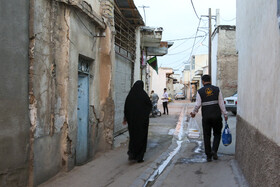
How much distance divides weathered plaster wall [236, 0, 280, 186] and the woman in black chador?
223 centimetres

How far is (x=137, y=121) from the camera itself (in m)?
6.27

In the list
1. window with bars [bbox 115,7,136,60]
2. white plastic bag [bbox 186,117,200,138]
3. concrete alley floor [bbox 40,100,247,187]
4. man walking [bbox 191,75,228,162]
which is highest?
window with bars [bbox 115,7,136,60]

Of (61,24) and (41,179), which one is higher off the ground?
(61,24)

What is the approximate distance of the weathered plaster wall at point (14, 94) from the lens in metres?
3.66

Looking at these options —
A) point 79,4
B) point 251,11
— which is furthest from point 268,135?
point 79,4

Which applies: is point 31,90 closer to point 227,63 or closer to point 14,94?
point 14,94

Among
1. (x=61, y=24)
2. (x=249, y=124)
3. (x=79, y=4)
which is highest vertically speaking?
(x=79, y=4)

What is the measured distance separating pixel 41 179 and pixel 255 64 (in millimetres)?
3560

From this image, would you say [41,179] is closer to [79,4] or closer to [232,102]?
[79,4]

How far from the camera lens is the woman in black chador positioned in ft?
20.4

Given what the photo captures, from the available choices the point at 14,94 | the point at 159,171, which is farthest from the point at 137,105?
the point at 14,94

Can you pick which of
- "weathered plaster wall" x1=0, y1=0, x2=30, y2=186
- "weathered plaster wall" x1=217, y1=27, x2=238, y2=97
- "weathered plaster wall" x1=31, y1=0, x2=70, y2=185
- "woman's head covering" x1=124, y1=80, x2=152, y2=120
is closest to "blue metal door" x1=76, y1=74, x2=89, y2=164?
"woman's head covering" x1=124, y1=80, x2=152, y2=120

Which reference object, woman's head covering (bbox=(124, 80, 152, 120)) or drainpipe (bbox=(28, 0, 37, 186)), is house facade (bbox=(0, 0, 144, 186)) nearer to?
drainpipe (bbox=(28, 0, 37, 186))

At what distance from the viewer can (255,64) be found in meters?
4.01
